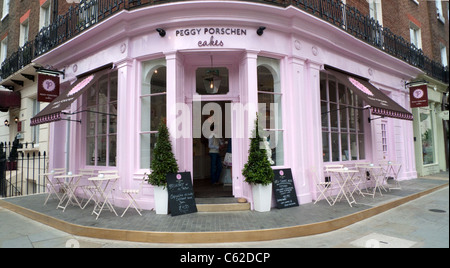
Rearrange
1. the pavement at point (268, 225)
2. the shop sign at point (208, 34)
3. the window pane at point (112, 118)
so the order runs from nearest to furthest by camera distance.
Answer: the pavement at point (268, 225) → the shop sign at point (208, 34) → the window pane at point (112, 118)

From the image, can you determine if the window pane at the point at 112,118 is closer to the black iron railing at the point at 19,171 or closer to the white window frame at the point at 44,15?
the black iron railing at the point at 19,171

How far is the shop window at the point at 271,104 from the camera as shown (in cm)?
639

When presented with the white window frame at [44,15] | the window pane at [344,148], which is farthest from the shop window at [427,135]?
the white window frame at [44,15]

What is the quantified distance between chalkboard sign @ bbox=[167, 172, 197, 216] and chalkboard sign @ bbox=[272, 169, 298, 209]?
75.3 inches

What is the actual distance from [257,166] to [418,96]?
921cm

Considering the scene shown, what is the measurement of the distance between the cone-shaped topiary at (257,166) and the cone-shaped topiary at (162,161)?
1.63 m

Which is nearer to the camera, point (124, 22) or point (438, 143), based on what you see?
point (124, 22)

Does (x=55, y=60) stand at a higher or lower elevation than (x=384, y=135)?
higher

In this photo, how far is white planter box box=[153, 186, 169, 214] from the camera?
5492 millimetres
